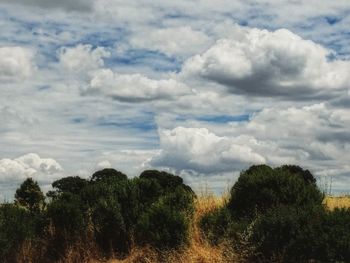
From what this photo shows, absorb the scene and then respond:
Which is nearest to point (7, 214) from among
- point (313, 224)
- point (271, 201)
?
point (271, 201)

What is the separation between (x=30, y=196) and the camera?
878 inches

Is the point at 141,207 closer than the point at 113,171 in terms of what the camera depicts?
Yes

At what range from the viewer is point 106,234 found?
18.5 m

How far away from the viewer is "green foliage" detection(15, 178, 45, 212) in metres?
21.4

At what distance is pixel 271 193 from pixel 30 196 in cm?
973

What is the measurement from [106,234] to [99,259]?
99 centimetres

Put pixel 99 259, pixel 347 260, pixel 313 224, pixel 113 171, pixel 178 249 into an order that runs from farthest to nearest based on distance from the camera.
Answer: pixel 113 171 < pixel 99 259 < pixel 178 249 < pixel 313 224 < pixel 347 260

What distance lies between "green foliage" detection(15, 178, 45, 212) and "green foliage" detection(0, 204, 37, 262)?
215 cm

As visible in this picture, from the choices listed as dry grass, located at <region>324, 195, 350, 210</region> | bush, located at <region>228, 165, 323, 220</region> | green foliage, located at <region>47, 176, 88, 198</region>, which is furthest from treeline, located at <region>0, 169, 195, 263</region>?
green foliage, located at <region>47, 176, 88, 198</region>

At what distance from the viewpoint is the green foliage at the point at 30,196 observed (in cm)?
2141

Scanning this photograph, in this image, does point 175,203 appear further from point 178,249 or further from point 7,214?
point 7,214

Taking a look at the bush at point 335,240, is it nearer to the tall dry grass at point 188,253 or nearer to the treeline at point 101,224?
the tall dry grass at point 188,253

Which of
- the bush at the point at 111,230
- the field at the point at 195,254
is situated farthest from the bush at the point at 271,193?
the bush at the point at 111,230

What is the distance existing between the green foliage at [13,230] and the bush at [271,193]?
6270 millimetres
